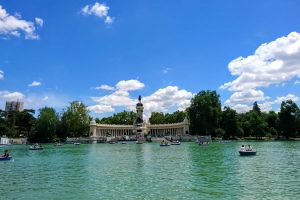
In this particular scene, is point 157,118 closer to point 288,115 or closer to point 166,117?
point 166,117

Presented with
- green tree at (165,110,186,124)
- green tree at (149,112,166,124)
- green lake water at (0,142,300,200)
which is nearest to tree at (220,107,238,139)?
green tree at (165,110,186,124)

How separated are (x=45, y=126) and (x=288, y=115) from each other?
81.5 m

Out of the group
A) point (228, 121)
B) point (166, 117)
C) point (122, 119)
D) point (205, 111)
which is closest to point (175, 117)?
point (166, 117)

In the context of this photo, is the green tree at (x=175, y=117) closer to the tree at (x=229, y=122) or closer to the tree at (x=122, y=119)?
the tree at (x=122, y=119)

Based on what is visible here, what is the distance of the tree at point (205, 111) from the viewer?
123 m

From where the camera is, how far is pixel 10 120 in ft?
504

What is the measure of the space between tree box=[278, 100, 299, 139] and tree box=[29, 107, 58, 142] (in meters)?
77.3

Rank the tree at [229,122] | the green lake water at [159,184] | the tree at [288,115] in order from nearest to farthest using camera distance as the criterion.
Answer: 1. the green lake water at [159,184]
2. the tree at [288,115]
3. the tree at [229,122]

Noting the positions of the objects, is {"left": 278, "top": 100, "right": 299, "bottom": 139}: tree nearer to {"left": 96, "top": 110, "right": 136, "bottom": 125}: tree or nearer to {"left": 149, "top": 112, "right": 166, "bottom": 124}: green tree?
{"left": 149, "top": 112, "right": 166, "bottom": 124}: green tree

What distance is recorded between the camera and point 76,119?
485ft

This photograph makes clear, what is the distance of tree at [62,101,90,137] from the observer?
14738cm

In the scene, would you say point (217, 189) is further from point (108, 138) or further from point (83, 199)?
point (108, 138)

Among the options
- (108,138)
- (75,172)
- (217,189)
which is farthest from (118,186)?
(108,138)

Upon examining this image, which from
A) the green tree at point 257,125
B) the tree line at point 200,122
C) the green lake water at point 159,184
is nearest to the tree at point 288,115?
the tree line at point 200,122
